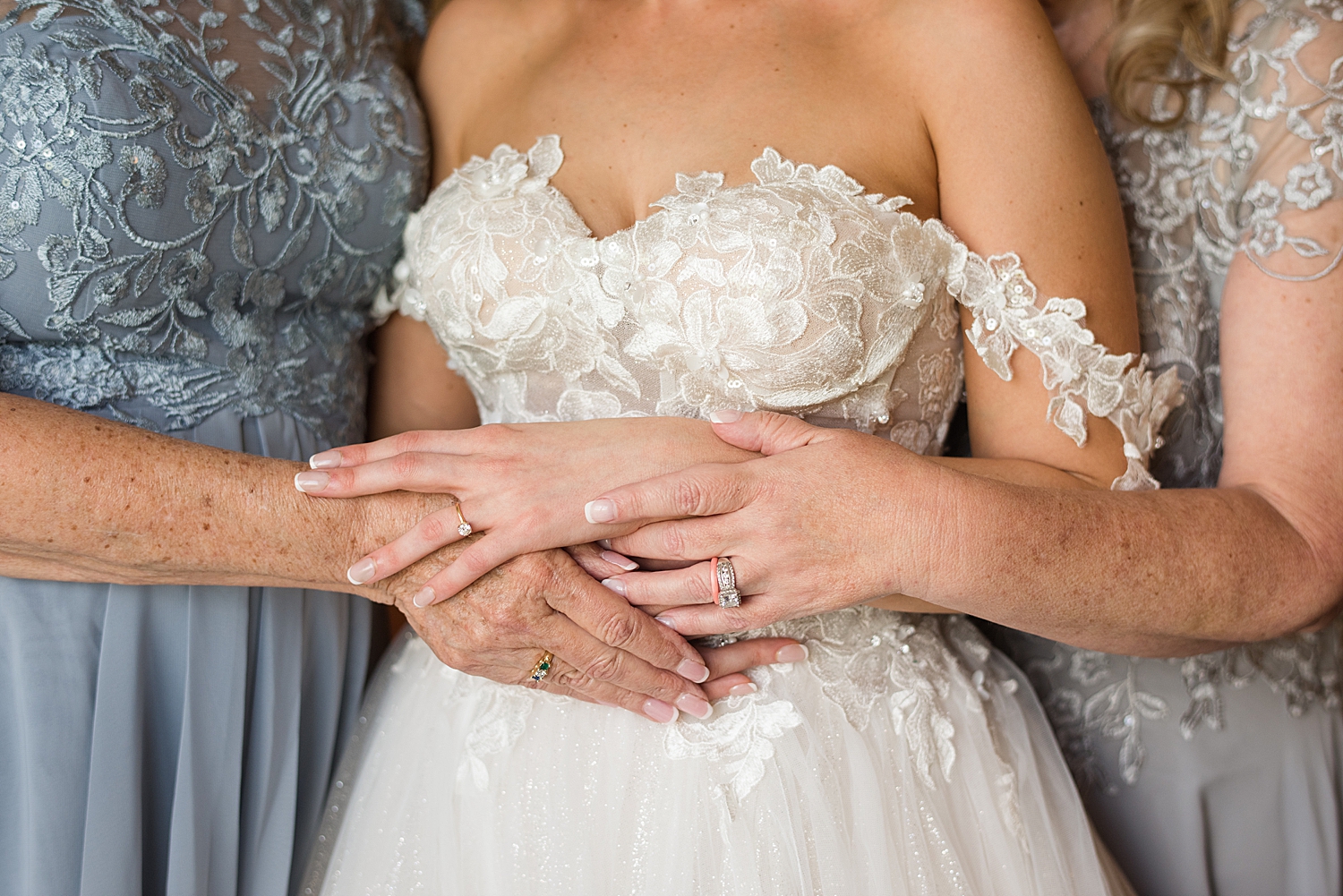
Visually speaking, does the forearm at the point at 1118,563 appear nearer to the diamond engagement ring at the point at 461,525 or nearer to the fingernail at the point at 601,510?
the fingernail at the point at 601,510

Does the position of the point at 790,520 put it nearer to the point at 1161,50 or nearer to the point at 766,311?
the point at 766,311

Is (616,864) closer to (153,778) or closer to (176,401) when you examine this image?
(153,778)

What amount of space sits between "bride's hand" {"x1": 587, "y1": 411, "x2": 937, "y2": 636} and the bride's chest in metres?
0.14

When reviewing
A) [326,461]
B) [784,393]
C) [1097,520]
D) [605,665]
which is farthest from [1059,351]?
[326,461]

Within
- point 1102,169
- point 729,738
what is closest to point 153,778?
point 729,738

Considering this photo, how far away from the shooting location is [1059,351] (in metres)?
1.17

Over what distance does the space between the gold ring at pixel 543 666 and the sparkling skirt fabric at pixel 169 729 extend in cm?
36

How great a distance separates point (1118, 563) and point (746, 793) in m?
0.49

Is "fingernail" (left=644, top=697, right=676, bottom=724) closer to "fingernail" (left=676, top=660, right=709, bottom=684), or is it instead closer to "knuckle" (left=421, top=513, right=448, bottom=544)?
"fingernail" (left=676, top=660, right=709, bottom=684)

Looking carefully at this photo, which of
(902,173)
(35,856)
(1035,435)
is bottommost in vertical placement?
(35,856)

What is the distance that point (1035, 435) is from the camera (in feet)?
3.91

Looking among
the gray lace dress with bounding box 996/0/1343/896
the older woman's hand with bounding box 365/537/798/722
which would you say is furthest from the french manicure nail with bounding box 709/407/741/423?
the gray lace dress with bounding box 996/0/1343/896

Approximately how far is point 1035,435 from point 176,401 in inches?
42.1

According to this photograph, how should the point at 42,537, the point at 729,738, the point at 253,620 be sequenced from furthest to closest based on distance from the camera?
the point at 253,620
the point at 729,738
the point at 42,537
